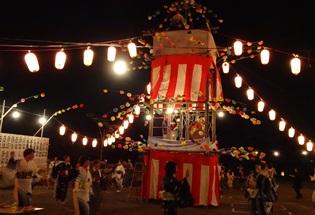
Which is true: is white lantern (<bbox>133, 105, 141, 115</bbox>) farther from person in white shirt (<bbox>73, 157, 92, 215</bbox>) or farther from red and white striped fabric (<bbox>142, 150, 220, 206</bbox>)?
person in white shirt (<bbox>73, 157, 92, 215</bbox>)

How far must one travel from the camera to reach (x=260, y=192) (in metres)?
11.3

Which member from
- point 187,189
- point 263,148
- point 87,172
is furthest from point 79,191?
point 263,148

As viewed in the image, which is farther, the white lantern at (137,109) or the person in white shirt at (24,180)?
the white lantern at (137,109)

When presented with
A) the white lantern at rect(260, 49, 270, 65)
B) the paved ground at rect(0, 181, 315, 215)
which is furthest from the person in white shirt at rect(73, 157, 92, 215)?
the white lantern at rect(260, 49, 270, 65)

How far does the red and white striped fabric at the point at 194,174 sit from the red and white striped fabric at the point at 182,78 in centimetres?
271

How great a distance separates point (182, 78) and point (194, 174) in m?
4.53

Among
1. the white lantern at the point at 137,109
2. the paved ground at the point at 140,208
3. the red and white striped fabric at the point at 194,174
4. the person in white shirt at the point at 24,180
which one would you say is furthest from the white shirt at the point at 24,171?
the white lantern at the point at 137,109

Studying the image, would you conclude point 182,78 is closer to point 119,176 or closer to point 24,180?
point 119,176

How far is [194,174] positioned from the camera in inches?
652

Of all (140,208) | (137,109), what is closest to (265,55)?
(137,109)

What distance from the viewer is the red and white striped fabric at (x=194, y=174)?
16.5 m

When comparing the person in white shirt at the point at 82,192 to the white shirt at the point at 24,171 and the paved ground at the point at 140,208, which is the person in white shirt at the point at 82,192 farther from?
the paved ground at the point at 140,208

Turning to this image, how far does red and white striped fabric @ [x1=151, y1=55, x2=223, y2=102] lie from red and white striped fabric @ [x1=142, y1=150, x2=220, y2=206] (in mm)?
2707

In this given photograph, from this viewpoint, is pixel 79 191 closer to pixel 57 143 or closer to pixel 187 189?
pixel 187 189
